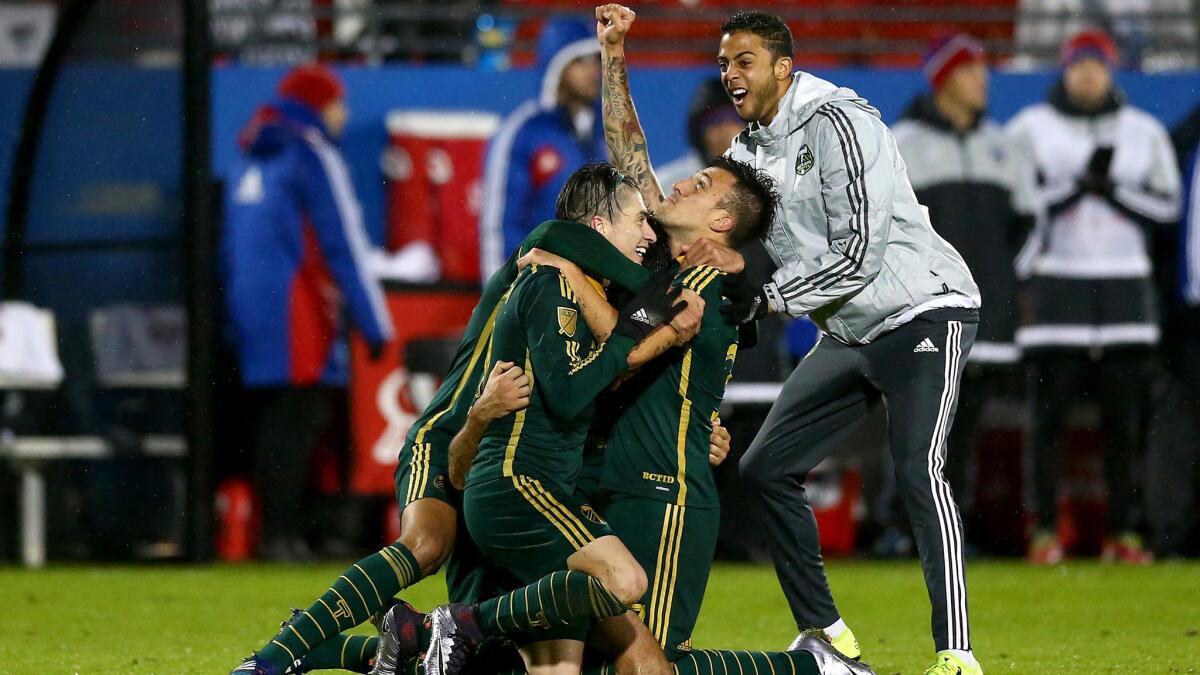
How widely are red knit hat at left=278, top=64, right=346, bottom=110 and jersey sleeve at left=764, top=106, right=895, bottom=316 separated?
4.85 m

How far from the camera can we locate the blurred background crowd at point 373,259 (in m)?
10.0

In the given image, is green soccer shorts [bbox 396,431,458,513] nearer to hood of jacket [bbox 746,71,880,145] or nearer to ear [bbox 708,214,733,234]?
ear [bbox 708,214,733,234]

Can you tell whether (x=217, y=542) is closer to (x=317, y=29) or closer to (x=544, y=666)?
(x=317, y=29)

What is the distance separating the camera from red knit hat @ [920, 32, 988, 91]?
998cm

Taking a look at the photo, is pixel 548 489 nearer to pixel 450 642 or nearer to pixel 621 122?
pixel 450 642

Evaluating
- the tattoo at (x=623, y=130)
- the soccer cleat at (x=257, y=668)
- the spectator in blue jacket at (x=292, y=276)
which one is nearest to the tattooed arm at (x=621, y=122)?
the tattoo at (x=623, y=130)

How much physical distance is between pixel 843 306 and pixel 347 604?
75.1 inches

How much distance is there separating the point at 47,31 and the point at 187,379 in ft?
7.27

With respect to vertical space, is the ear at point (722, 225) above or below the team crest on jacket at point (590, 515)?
above

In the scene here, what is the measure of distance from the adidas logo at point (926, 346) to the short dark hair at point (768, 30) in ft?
3.44

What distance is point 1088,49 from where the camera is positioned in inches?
400

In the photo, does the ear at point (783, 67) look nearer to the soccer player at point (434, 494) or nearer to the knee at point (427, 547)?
the soccer player at point (434, 494)

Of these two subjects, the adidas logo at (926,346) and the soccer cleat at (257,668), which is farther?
the adidas logo at (926,346)

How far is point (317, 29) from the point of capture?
36.3ft
